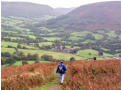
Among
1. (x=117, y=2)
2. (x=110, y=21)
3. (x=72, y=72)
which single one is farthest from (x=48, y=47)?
A: (x=117, y=2)

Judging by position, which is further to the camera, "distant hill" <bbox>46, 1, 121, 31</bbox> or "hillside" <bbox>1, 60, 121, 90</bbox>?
"distant hill" <bbox>46, 1, 121, 31</bbox>

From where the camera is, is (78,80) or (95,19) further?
(95,19)

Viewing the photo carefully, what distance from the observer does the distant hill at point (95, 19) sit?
146 m

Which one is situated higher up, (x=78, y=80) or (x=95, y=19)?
(x=95, y=19)

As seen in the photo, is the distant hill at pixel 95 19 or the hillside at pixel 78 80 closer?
the hillside at pixel 78 80

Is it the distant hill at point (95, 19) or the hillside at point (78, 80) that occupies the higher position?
the distant hill at point (95, 19)

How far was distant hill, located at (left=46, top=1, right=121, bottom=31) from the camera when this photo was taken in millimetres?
146488

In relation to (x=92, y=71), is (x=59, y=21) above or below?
above

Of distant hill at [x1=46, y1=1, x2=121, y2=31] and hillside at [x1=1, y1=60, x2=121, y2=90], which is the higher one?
distant hill at [x1=46, y1=1, x2=121, y2=31]

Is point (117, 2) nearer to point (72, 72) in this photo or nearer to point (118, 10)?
point (118, 10)

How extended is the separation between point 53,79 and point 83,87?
3.16 meters

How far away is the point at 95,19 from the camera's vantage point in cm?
16725

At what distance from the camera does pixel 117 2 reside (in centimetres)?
19650

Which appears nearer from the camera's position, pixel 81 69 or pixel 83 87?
pixel 83 87
